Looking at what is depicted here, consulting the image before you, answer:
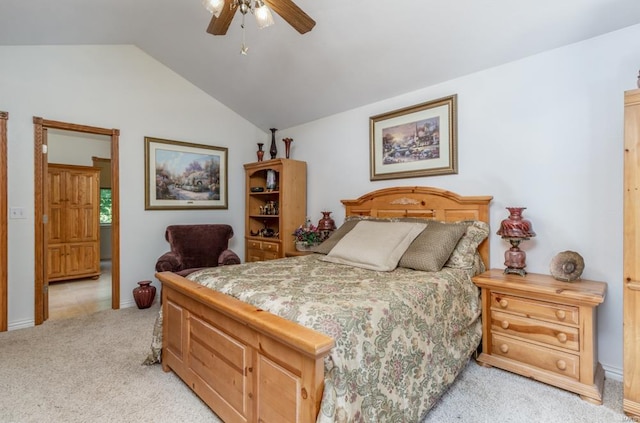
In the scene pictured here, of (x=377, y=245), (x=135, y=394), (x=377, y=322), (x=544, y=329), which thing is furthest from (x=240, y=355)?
(x=544, y=329)

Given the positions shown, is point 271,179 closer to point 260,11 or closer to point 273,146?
point 273,146

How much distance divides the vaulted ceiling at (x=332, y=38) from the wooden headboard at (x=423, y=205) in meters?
1.02

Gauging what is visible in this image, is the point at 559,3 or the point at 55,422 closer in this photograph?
the point at 55,422

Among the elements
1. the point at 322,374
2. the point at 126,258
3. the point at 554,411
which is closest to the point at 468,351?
the point at 554,411

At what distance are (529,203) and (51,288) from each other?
605cm

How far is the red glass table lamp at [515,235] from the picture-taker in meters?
2.27

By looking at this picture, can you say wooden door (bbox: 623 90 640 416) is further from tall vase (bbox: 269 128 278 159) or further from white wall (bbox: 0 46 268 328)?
white wall (bbox: 0 46 268 328)

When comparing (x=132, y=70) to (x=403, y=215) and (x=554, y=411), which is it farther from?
(x=554, y=411)

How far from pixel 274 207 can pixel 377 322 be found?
314 cm

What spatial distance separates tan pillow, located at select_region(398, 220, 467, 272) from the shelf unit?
1917mm

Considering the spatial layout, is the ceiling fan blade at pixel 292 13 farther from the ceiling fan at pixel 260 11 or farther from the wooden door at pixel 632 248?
the wooden door at pixel 632 248

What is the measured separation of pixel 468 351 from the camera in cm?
212

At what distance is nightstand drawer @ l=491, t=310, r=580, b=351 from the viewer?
1.95 metres

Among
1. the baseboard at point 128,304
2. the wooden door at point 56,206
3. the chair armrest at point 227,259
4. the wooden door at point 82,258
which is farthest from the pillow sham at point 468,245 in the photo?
the wooden door at point 56,206
